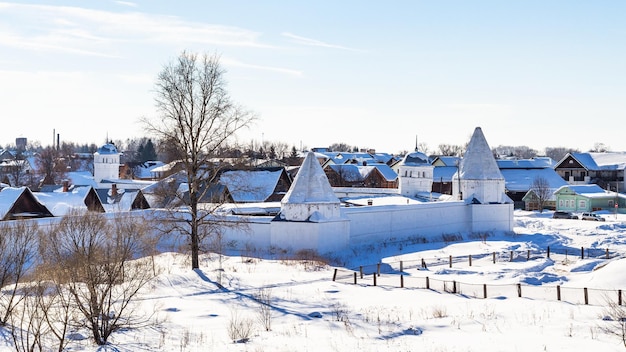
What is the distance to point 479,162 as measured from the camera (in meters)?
39.1

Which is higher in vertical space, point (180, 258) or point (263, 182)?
point (263, 182)

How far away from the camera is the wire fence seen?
17297 millimetres

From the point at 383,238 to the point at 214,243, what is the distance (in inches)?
350

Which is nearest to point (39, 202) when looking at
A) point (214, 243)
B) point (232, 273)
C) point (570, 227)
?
point (214, 243)

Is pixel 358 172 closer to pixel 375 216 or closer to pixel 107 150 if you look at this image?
pixel 107 150

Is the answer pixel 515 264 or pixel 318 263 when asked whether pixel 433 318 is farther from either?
pixel 515 264

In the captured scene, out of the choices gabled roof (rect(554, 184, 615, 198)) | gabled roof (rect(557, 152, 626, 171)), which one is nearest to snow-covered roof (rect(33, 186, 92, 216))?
gabled roof (rect(554, 184, 615, 198))

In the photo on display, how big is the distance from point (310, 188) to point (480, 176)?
535 inches

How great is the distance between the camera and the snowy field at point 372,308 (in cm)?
1231

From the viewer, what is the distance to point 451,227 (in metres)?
37.5

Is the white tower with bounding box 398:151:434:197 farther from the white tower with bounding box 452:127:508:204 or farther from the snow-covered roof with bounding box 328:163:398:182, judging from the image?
the snow-covered roof with bounding box 328:163:398:182

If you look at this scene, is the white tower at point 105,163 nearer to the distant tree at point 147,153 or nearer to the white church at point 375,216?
the white church at point 375,216

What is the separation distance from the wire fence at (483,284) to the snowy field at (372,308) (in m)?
0.07

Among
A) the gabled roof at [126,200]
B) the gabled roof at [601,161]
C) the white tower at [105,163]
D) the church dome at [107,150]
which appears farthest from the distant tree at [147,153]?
the gabled roof at [126,200]
